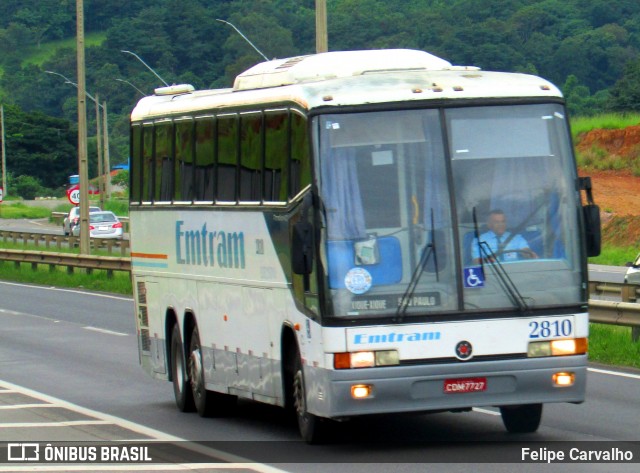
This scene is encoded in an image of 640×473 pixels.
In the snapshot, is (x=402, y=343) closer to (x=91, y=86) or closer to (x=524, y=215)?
(x=524, y=215)

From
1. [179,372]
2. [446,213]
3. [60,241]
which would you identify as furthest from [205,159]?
[60,241]

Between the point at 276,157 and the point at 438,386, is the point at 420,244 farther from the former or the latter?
A: the point at 276,157

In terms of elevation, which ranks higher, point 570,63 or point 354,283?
point 570,63

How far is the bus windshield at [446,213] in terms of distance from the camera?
459 inches

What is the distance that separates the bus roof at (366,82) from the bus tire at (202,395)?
225 cm

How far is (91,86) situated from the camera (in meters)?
173

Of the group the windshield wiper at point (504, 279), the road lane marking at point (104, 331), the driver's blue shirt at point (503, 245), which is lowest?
the road lane marking at point (104, 331)

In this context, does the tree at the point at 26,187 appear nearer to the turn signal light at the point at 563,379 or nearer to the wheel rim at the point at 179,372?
the wheel rim at the point at 179,372

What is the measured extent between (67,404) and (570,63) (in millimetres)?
126046

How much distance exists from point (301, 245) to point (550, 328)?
74.7 inches

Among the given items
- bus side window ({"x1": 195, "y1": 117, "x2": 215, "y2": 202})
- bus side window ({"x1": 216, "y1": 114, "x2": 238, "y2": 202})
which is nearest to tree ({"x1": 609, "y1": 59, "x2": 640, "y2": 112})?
bus side window ({"x1": 195, "y1": 117, "x2": 215, "y2": 202})

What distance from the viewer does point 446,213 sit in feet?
38.8

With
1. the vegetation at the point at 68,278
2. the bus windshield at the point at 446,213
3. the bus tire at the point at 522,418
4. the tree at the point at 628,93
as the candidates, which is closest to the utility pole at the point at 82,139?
the vegetation at the point at 68,278

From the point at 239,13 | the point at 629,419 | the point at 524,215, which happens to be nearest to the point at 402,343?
the point at 524,215
